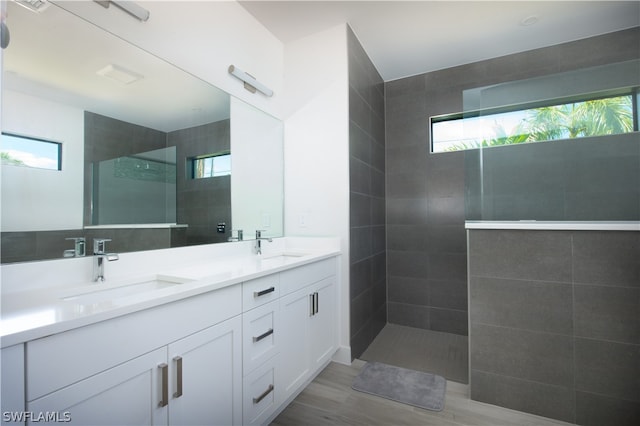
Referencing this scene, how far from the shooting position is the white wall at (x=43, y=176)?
1.07 metres

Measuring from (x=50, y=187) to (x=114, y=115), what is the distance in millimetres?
458

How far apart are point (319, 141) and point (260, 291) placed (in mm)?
1470

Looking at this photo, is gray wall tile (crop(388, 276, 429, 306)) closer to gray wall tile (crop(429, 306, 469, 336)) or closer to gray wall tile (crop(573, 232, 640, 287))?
gray wall tile (crop(429, 306, 469, 336))

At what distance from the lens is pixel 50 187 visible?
1.17m

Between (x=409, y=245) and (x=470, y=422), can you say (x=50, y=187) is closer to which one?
(x=470, y=422)

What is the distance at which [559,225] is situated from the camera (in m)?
1.64

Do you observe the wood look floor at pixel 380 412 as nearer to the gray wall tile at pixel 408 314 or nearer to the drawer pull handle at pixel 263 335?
the drawer pull handle at pixel 263 335

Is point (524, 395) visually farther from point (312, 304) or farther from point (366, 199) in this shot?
point (366, 199)

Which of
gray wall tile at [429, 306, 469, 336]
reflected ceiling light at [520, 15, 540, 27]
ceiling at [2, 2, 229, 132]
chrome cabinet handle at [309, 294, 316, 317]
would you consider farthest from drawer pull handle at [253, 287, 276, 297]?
reflected ceiling light at [520, 15, 540, 27]

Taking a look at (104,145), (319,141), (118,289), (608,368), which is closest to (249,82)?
(319,141)

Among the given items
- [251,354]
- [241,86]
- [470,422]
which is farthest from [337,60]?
[470,422]

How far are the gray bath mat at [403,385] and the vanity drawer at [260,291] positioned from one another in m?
0.98

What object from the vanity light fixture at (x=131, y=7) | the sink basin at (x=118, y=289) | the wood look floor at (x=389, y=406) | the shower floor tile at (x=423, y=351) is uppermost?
the vanity light fixture at (x=131, y=7)

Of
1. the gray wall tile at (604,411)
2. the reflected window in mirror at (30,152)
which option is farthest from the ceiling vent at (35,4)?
the gray wall tile at (604,411)
